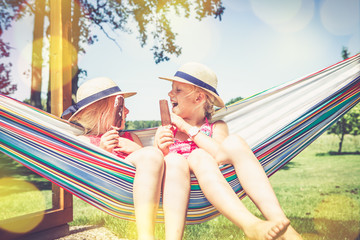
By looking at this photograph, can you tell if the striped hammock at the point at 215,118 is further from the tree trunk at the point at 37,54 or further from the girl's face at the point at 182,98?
the tree trunk at the point at 37,54

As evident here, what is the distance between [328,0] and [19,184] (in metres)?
9.64

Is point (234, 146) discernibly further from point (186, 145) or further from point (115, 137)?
point (115, 137)

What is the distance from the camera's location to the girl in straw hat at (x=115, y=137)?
1329 millimetres

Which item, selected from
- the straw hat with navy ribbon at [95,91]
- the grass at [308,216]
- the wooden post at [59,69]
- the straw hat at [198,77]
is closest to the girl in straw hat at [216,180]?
the straw hat at [198,77]

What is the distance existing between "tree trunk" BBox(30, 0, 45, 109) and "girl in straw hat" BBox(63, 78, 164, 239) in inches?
177

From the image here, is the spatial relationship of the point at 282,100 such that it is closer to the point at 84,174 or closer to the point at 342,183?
the point at 84,174

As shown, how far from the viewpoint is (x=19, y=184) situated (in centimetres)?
611

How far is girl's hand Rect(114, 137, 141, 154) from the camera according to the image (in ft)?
6.26

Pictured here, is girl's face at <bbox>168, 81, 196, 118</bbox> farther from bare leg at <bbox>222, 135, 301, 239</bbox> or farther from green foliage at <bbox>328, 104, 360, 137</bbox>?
green foliage at <bbox>328, 104, 360, 137</bbox>

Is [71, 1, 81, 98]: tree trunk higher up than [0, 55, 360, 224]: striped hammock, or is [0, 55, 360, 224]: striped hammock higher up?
[71, 1, 81, 98]: tree trunk

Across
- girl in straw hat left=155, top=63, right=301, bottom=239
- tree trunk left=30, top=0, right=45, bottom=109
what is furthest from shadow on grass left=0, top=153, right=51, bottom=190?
girl in straw hat left=155, top=63, right=301, bottom=239

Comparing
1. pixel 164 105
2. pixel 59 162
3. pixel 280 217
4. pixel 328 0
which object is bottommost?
pixel 280 217

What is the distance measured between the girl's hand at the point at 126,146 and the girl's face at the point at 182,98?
37cm

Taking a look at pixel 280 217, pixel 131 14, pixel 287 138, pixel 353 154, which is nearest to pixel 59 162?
pixel 280 217
